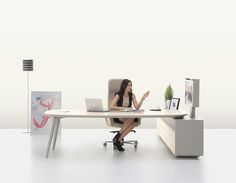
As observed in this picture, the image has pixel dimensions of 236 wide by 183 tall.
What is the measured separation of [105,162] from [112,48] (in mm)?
6589

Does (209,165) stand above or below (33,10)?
below

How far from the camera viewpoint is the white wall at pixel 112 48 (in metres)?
15.6

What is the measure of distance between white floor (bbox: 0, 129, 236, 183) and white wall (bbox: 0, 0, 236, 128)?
294 cm

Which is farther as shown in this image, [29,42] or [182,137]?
[29,42]

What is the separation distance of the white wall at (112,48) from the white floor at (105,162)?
2943mm

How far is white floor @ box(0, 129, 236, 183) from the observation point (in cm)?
828

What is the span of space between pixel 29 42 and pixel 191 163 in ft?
24.6

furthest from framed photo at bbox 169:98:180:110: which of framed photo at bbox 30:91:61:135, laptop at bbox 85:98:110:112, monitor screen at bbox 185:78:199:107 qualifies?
framed photo at bbox 30:91:61:135

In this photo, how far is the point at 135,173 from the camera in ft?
28.3

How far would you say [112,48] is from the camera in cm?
1576

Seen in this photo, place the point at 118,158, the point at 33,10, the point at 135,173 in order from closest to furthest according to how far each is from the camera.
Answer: the point at 135,173 < the point at 118,158 < the point at 33,10

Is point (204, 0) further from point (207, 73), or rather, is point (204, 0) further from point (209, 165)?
point (209, 165)

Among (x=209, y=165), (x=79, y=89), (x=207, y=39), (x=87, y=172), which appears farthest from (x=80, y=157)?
(x=207, y=39)

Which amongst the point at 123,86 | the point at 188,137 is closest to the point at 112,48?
the point at 123,86
